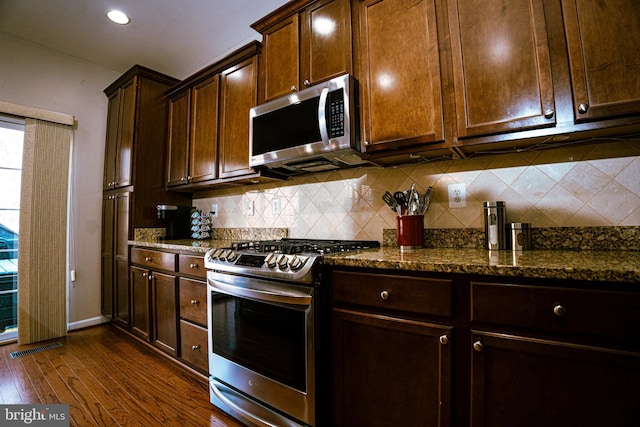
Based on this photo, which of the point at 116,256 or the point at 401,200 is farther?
the point at 116,256

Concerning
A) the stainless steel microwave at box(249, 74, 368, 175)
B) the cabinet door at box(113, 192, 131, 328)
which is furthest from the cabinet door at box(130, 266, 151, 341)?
the stainless steel microwave at box(249, 74, 368, 175)

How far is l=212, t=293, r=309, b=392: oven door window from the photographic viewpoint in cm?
137

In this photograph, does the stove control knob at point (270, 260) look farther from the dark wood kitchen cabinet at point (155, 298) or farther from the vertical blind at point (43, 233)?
the vertical blind at point (43, 233)

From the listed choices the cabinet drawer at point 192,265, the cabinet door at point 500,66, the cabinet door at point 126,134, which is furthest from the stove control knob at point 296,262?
the cabinet door at point 126,134

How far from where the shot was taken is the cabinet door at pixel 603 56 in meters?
1.03

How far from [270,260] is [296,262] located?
164 mm

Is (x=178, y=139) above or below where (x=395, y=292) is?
above

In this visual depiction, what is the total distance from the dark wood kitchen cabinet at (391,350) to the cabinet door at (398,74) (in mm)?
734

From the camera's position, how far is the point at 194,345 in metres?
1.96

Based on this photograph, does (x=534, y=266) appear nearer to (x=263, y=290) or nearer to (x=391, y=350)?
(x=391, y=350)

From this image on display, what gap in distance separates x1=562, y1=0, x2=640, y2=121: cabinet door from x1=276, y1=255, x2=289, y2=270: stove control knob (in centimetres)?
130

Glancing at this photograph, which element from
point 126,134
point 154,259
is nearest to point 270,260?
point 154,259

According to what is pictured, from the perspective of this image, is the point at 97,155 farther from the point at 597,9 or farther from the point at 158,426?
the point at 597,9

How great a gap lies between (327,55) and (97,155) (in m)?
2.83
